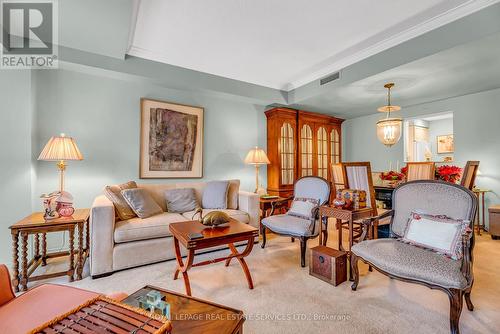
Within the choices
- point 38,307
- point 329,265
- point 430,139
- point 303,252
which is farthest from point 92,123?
point 430,139

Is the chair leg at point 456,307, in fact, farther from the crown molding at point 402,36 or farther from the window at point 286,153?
the window at point 286,153

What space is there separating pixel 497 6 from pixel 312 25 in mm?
1625

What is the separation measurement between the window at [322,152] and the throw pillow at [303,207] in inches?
88.4

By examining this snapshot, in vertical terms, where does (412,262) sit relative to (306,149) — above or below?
below

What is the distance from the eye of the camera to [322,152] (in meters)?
5.19

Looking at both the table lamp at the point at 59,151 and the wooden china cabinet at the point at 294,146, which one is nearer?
the table lamp at the point at 59,151

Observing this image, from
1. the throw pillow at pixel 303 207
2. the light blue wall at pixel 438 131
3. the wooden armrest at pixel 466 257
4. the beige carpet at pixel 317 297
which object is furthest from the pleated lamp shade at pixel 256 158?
the light blue wall at pixel 438 131

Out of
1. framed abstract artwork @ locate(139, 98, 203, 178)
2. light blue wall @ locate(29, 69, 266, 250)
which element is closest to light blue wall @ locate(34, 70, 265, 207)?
light blue wall @ locate(29, 69, 266, 250)

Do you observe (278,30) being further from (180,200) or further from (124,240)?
(124,240)

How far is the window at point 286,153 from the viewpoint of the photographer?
4.60 metres

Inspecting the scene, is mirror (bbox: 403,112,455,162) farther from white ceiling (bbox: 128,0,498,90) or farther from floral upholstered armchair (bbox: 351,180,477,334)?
floral upholstered armchair (bbox: 351,180,477,334)

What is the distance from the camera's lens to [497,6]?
2.08m

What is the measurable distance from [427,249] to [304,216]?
52.2 inches

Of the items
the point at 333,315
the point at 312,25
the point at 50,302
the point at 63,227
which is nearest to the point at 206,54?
the point at 312,25
